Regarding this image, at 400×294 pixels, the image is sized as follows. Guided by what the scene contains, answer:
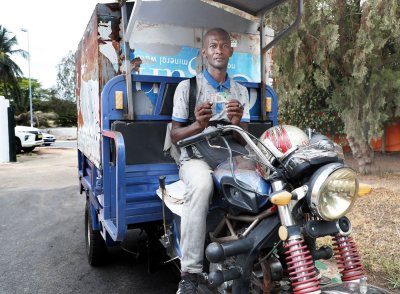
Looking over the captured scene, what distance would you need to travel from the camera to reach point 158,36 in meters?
3.62

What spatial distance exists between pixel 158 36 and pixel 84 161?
2191mm

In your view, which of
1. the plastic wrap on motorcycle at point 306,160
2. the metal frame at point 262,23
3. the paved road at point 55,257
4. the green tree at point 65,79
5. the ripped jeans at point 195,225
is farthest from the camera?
the green tree at point 65,79

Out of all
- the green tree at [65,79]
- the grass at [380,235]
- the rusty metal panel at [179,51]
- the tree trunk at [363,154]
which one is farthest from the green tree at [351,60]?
the green tree at [65,79]

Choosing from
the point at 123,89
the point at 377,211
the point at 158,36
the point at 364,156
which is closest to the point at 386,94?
the point at 364,156

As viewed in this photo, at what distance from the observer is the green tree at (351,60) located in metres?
7.22

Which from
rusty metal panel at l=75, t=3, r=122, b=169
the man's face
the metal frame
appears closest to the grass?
the metal frame

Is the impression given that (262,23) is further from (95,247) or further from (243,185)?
(95,247)

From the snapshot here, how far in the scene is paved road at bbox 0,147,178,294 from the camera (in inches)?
153

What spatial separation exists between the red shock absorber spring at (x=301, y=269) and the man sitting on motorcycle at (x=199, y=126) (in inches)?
26.4

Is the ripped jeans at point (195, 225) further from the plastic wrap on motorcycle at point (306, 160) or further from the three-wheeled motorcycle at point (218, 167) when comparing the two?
the plastic wrap on motorcycle at point (306, 160)

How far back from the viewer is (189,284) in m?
2.38

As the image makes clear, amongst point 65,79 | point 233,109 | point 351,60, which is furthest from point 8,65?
point 233,109

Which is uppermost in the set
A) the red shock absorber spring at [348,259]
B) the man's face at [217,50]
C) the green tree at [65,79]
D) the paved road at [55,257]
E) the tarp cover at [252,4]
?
the green tree at [65,79]

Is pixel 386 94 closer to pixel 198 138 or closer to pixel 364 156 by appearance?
pixel 364 156
